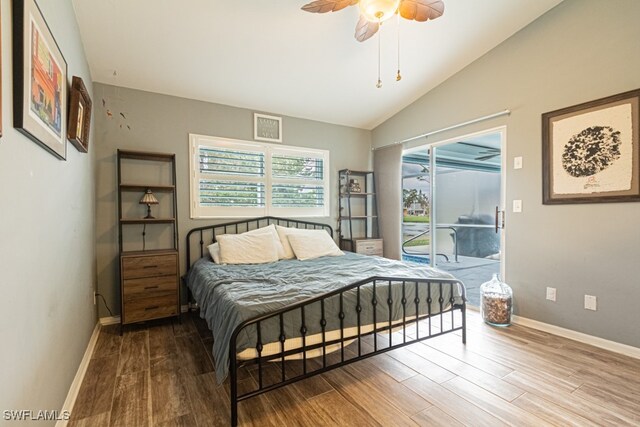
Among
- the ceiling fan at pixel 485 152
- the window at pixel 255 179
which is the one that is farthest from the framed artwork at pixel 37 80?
the ceiling fan at pixel 485 152

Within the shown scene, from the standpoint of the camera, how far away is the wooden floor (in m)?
1.63

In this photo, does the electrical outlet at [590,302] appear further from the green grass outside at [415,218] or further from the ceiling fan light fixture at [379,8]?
the ceiling fan light fixture at [379,8]

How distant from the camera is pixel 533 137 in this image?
2877mm

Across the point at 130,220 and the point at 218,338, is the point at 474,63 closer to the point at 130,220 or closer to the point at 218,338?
the point at 218,338

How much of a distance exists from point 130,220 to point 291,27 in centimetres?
245

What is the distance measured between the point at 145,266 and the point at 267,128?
7.44 feet

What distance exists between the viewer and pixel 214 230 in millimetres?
3619

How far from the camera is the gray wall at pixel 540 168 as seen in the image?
2.34 meters

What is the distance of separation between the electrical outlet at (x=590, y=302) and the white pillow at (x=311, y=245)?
7.82 ft

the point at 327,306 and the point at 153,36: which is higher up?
the point at 153,36

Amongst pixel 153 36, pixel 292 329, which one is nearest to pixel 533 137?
pixel 292 329

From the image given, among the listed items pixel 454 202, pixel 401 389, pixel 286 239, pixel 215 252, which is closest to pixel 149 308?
pixel 215 252

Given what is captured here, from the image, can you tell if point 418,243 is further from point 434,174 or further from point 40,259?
point 40,259

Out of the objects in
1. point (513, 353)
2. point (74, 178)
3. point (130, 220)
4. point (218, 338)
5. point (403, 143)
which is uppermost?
point (403, 143)
